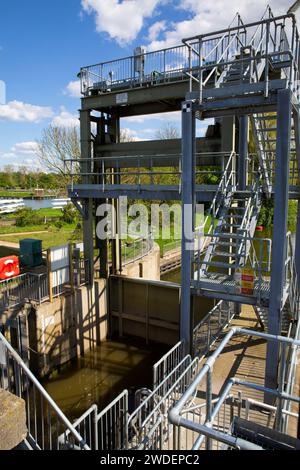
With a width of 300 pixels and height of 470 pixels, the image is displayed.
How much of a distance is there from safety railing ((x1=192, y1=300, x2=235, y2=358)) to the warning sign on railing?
195cm

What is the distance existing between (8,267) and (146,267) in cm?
673

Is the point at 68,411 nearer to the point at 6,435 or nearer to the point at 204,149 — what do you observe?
the point at 6,435

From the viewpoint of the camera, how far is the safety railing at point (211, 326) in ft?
27.0

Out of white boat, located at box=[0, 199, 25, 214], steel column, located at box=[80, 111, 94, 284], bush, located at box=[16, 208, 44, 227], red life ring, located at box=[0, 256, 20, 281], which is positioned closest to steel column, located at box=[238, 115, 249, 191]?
steel column, located at box=[80, 111, 94, 284]

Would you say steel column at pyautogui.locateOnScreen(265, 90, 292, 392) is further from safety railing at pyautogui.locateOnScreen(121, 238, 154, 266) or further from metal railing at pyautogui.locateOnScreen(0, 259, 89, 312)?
safety railing at pyautogui.locateOnScreen(121, 238, 154, 266)

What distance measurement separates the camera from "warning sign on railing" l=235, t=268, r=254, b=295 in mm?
6531

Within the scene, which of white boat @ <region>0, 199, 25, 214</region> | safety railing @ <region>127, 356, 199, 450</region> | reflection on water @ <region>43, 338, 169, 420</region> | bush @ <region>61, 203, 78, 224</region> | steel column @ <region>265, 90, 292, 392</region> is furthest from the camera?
white boat @ <region>0, 199, 25, 214</region>

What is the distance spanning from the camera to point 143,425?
4715mm

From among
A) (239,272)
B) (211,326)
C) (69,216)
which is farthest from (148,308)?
(69,216)

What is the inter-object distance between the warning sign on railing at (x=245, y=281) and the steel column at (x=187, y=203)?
964mm

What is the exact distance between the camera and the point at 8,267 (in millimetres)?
10969
